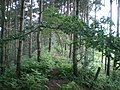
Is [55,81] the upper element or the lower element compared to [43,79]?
lower

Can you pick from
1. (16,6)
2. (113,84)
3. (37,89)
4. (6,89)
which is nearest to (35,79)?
(37,89)

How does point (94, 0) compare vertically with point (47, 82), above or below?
above

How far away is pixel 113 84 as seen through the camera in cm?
1191

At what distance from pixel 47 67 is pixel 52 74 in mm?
516

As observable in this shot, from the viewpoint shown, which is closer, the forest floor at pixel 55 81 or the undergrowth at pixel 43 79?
the undergrowth at pixel 43 79

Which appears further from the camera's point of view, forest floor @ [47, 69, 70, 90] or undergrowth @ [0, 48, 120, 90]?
forest floor @ [47, 69, 70, 90]

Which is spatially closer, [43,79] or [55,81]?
[43,79]

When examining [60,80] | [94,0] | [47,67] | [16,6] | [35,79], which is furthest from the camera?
[94,0]

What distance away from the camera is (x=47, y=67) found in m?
11.1

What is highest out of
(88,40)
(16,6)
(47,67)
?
(16,6)

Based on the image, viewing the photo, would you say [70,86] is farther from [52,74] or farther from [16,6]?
[16,6]

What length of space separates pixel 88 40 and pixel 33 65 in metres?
6.47

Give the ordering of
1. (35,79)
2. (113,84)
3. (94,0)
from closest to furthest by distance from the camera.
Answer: (35,79)
(113,84)
(94,0)

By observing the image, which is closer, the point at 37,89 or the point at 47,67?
the point at 37,89
